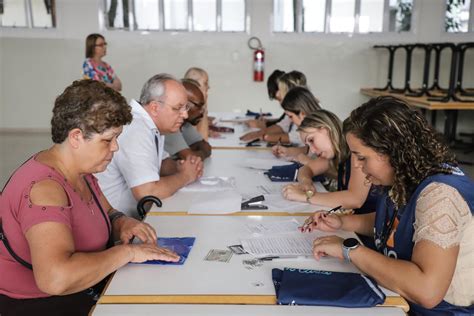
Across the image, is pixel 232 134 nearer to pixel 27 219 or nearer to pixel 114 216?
pixel 114 216

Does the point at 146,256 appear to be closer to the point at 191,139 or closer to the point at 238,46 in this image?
the point at 191,139

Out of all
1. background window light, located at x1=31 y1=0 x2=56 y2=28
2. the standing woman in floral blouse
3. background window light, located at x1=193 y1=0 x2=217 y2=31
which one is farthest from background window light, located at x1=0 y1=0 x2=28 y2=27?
background window light, located at x1=193 y1=0 x2=217 y2=31

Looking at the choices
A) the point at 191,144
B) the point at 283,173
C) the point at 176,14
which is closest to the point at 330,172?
the point at 283,173

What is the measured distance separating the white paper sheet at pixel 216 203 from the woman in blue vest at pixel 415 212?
2.07ft

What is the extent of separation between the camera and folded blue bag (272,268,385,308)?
4.04 ft

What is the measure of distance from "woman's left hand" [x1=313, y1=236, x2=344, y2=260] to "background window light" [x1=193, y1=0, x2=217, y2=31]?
6.97m

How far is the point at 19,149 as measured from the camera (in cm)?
686

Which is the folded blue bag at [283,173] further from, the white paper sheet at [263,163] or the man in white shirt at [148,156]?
the man in white shirt at [148,156]

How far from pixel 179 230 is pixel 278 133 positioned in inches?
95.7

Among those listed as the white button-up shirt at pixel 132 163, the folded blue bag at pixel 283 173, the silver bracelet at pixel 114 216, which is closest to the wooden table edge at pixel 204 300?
the silver bracelet at pixel 114 216

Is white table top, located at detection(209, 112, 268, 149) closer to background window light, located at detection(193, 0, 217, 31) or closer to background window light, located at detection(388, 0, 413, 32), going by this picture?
background window light, located at detection(193, 0, 217, 31)

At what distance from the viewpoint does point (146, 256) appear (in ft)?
4.83

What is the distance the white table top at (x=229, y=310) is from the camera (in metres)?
1.20

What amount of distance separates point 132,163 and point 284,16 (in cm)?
639
